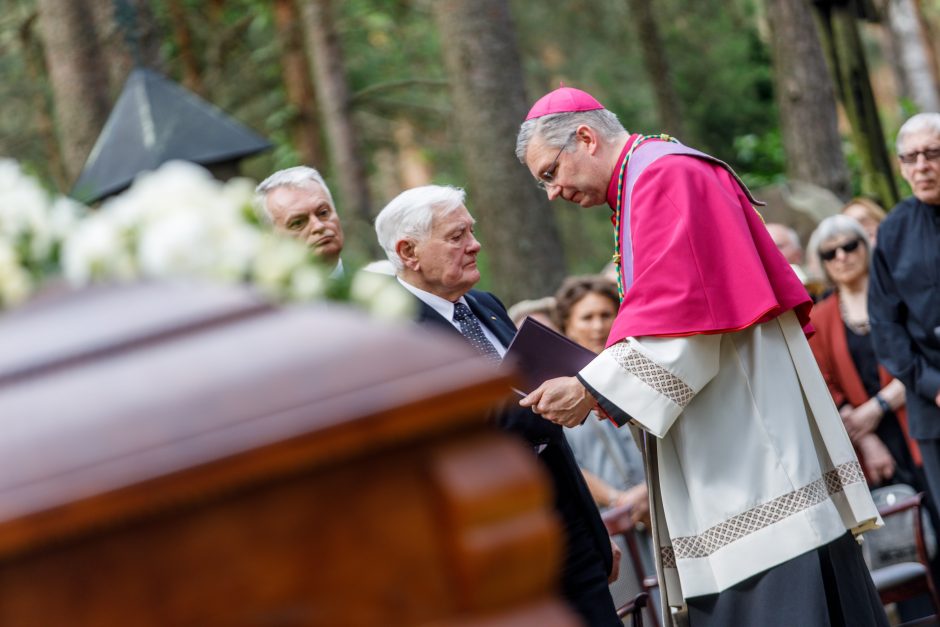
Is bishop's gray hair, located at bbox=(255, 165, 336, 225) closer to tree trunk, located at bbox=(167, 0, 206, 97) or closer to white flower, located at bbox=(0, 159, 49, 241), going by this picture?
white flower, located at bbox=(0, 159, 49, 241)

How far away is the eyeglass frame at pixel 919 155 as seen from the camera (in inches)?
244

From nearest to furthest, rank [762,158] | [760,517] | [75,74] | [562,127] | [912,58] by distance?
[760,517] → [562,127] → [75,74] → [762,158] → [912,58]

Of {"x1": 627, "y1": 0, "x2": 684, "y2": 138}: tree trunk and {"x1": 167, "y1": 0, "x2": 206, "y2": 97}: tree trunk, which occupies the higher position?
{"x1": 167, "y1": 0, "x2": 206, "y2": 97}: tree trunk

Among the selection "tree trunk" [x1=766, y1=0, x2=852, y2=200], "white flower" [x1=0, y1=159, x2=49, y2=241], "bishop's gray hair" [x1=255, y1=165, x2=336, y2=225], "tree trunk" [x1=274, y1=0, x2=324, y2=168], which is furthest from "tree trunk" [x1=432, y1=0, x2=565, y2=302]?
"tree trunk" [x1=274, y1=0, x2=324, y2=168]

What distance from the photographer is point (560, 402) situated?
422 centimetres

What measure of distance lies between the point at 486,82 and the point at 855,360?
374 centimetres

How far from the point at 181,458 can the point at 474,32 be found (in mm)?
8898

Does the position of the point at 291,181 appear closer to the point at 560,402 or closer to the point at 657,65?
the point at 560,402

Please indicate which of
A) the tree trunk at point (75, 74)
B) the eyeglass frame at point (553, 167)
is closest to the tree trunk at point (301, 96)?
the tree trunk at point (75, 74)

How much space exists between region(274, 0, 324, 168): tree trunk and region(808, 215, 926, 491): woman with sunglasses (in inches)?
505

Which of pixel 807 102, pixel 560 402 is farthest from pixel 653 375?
pixel 807 102

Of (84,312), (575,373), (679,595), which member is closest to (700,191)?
(575,373)

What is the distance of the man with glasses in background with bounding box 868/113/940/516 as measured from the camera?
20.7 ft

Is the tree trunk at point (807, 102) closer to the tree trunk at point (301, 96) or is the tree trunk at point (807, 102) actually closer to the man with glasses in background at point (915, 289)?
the man with glasses in background at point (915, 289)
